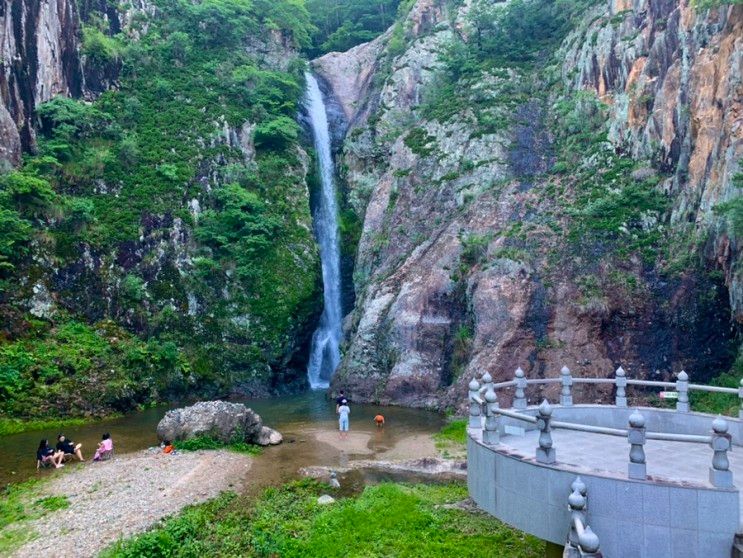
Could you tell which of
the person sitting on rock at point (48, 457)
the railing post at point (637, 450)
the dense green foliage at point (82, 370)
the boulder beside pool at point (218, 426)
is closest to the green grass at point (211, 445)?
the boulder beside pool at point (218, 426)

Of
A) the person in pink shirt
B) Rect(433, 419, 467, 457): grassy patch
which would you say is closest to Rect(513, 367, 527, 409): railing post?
Rect(433, 419, 467, 457): grassy patch

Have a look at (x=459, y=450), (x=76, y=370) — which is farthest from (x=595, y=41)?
(x=76, y=370)

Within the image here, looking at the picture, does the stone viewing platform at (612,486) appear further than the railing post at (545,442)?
No

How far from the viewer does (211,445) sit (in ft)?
60.2

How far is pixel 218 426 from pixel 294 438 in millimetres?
2734

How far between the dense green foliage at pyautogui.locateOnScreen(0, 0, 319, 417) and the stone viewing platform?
20887mm

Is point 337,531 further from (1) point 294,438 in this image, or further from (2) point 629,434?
(1) point 294,438

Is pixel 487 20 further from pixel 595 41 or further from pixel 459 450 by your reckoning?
pixel 459 450

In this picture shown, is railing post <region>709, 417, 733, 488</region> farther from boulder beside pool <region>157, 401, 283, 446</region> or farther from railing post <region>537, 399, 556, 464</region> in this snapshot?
boulder beside pool <region>157, 401, 283, 446</region>

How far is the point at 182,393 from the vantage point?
Result: 28.5 m

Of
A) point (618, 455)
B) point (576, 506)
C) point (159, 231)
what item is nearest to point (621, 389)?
point (618, 455)

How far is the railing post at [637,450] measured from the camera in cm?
709

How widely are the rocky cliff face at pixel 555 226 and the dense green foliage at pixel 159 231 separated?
580 centimetres

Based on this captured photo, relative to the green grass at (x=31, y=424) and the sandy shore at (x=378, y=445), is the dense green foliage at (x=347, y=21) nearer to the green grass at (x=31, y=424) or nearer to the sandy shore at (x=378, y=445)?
the green grass at (x=31, y=424)
